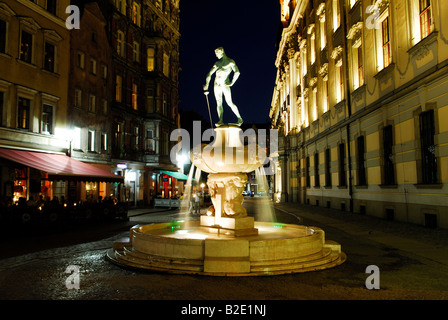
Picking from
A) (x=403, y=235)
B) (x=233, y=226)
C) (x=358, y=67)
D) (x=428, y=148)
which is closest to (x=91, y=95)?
(x=358, y=67)

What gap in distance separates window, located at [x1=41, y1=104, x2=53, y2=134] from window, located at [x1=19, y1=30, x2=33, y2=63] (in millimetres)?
2745

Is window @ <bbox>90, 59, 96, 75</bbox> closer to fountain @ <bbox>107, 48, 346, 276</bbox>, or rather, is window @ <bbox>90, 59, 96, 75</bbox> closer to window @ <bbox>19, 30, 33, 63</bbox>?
window @ <bbox>19, 30, 33, 63</bbox>

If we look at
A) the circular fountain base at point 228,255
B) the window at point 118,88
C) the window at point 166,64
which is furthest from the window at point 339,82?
the window at point 166,64

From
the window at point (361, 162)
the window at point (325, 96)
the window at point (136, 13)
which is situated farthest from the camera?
the window at point (136, 13)

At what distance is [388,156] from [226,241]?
517 inches

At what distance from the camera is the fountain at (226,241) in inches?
279

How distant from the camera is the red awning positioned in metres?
16.6

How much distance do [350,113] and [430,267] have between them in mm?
15222

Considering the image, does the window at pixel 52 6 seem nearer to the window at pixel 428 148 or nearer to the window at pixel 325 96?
the window at pixel 325 96

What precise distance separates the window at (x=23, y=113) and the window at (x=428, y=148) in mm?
19422

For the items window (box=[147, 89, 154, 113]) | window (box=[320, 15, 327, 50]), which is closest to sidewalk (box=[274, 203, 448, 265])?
window (box=[320, 15, 327, 50])
